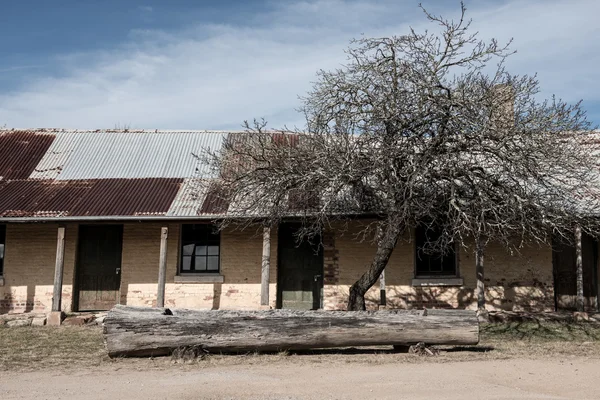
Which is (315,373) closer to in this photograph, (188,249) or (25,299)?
(188,249)

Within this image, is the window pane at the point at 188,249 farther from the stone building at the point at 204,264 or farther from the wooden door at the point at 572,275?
the wooden door at the point at 572,275

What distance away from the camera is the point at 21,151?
52.3 ft

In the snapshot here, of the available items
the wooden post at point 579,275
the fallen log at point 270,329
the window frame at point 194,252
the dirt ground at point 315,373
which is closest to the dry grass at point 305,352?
the dirt ground at point 315,373

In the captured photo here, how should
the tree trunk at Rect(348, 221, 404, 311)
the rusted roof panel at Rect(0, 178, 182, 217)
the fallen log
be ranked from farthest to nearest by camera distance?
the rusted roof panel at Rect(0, 178, 182, 217)
the tree trunk at Rect(348, 221, 404, 311)
the fallen log

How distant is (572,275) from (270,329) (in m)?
8.31

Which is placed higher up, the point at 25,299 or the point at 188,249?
the point at 188,249

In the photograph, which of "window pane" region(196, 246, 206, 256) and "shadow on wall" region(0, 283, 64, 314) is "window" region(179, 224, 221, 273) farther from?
"shadow on wall" region(0, 283, 64, 314)

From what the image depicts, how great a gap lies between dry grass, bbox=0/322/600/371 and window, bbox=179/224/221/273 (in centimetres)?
277

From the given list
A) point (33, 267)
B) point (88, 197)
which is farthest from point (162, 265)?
point (33, 267)

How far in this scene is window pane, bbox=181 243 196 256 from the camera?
14453 mm

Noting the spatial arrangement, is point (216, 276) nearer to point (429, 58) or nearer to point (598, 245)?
point (429, 58)

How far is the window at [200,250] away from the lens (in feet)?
47.2

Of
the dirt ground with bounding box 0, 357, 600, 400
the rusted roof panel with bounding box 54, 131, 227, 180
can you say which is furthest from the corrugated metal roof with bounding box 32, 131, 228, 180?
the dirt ground with bounding box 0, 357, 600, 400

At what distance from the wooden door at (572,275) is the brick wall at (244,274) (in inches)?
21.2
